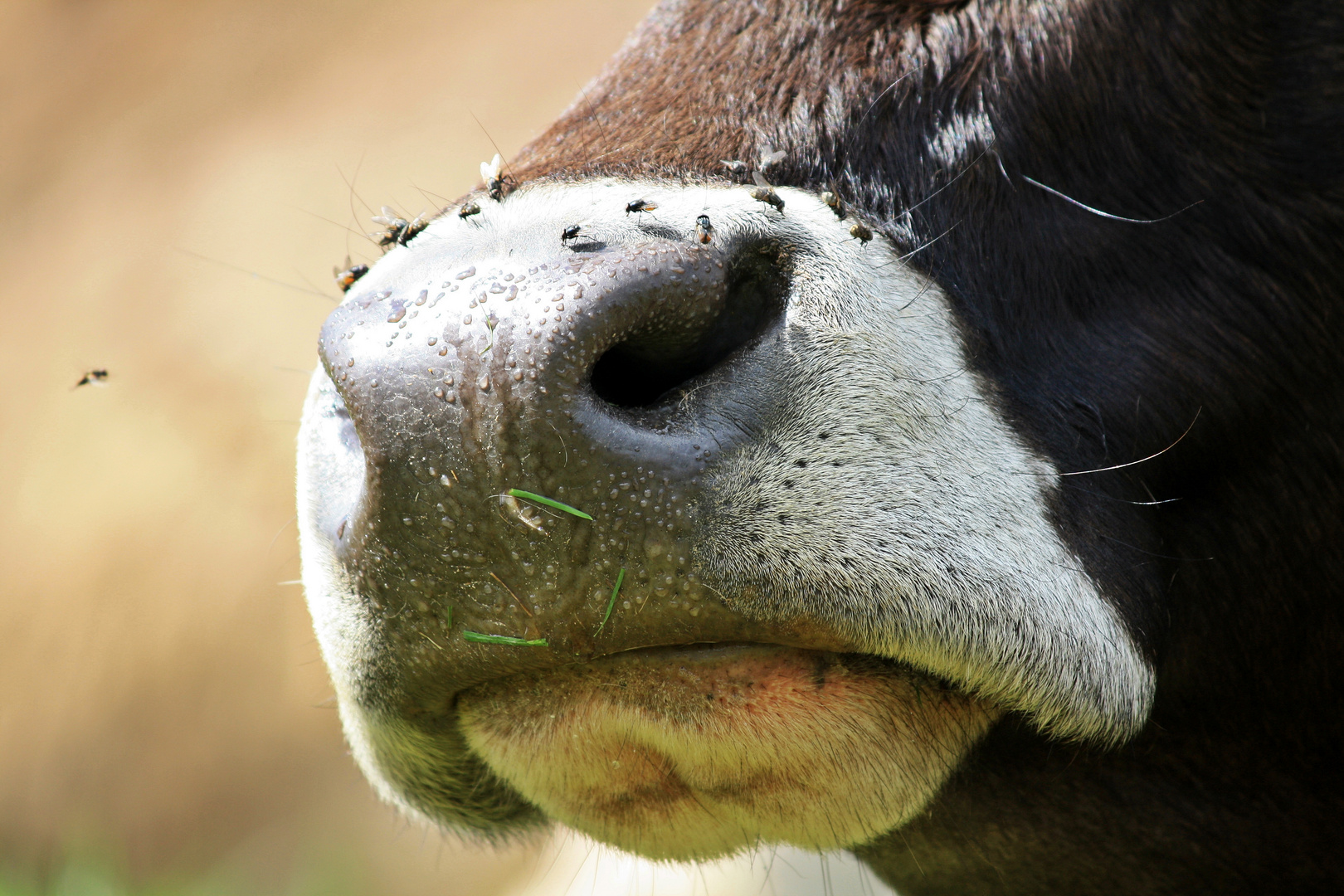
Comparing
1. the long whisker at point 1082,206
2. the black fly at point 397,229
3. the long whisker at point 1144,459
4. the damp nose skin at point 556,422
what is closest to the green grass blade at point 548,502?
the damp nose skin at point 556,422

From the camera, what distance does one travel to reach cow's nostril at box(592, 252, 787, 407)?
158 cm

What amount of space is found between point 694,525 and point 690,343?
0.76 ft

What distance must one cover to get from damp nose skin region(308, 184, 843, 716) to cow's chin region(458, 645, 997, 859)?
2.4 inches

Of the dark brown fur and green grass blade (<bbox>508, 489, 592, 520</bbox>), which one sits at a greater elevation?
green grass blade (<bbox>508, 489, 592, 520</bbox>)

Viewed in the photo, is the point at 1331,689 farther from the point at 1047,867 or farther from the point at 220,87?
the point at 220,87

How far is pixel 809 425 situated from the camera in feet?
5.36

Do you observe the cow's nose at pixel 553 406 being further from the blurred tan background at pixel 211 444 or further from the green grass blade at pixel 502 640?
the blurred tan background at pixel 211 444

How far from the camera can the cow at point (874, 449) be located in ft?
5.10

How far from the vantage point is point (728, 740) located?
164 cm

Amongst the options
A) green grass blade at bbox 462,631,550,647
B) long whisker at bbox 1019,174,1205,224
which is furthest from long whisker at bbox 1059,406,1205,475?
green grass blade at bbox 462,631,550,647

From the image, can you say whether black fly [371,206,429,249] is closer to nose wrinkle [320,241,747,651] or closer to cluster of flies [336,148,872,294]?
cluster of flies [336,148,872,294]

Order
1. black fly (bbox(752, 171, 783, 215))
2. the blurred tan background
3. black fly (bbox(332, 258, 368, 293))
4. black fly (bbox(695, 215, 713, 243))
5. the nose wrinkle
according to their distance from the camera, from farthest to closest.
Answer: the blurred tan background
black fly (bbox(332, 258, 368, 293))
black fly (bbox(752, 171, 783, 215))
black fly (bbox(695, 215, 713, 243))
the nose wrinkle

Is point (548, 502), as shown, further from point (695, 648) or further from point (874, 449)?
point (874, 449)

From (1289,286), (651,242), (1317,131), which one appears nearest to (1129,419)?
(1289,286)
